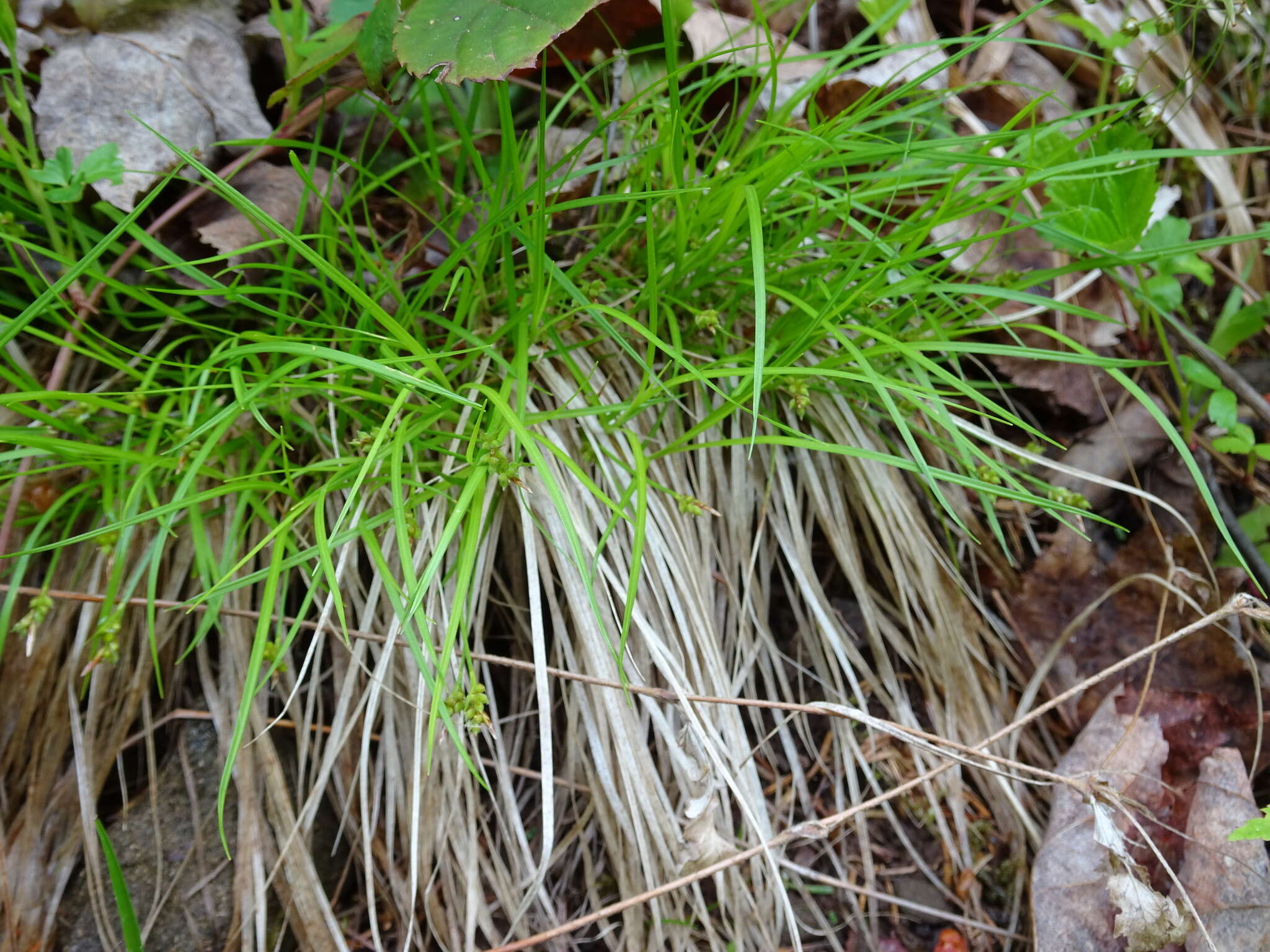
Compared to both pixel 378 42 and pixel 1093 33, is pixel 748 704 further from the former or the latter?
pixel 1093 33

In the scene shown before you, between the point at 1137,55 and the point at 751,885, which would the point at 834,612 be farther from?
the point at 1137,55

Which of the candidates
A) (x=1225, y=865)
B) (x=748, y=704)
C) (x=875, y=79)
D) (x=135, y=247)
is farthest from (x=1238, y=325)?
(x=135, y=247)

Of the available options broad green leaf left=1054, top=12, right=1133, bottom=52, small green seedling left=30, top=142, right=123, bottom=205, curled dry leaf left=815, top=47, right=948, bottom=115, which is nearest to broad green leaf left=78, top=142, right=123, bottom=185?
small green seedling left=30, top=142, right=123, bottom=205

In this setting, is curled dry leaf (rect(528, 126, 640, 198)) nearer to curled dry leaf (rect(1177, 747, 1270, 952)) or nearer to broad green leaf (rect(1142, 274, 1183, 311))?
broad green leaf (rect(1142, 274, 1183, 311))

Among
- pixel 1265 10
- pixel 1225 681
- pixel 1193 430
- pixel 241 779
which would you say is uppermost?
pixel 1265 10

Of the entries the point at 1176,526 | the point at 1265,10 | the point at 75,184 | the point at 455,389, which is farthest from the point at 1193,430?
the point at 75,184

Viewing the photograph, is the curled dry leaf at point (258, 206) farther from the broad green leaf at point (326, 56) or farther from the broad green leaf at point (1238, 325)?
the broad green leaf at point (1238, 325)
